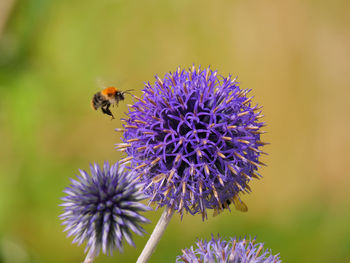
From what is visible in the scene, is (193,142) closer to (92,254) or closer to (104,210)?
(104,210)

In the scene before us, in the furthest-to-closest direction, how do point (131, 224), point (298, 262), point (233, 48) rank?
point (233, 48), point (298, 262), point (131, 224)

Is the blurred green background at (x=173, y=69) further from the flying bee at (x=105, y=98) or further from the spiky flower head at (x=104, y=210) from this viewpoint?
the spiky flower head at (x=104, y=210)

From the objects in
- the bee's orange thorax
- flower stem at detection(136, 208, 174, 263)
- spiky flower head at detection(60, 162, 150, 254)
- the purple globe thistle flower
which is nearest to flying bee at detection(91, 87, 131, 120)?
the bee's orange thorax

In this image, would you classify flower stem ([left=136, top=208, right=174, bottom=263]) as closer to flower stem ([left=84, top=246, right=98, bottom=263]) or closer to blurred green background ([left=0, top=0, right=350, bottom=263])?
flower stem ([left=84, top=246, right=98, bottom=263])

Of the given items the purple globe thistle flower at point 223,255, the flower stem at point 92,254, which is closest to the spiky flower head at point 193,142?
the purple globe thistle flower at point 223,255

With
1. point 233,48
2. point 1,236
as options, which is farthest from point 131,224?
point 233,48

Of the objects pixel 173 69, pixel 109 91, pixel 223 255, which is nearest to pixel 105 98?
pixel 109 91

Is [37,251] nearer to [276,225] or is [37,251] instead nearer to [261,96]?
[276,225]
